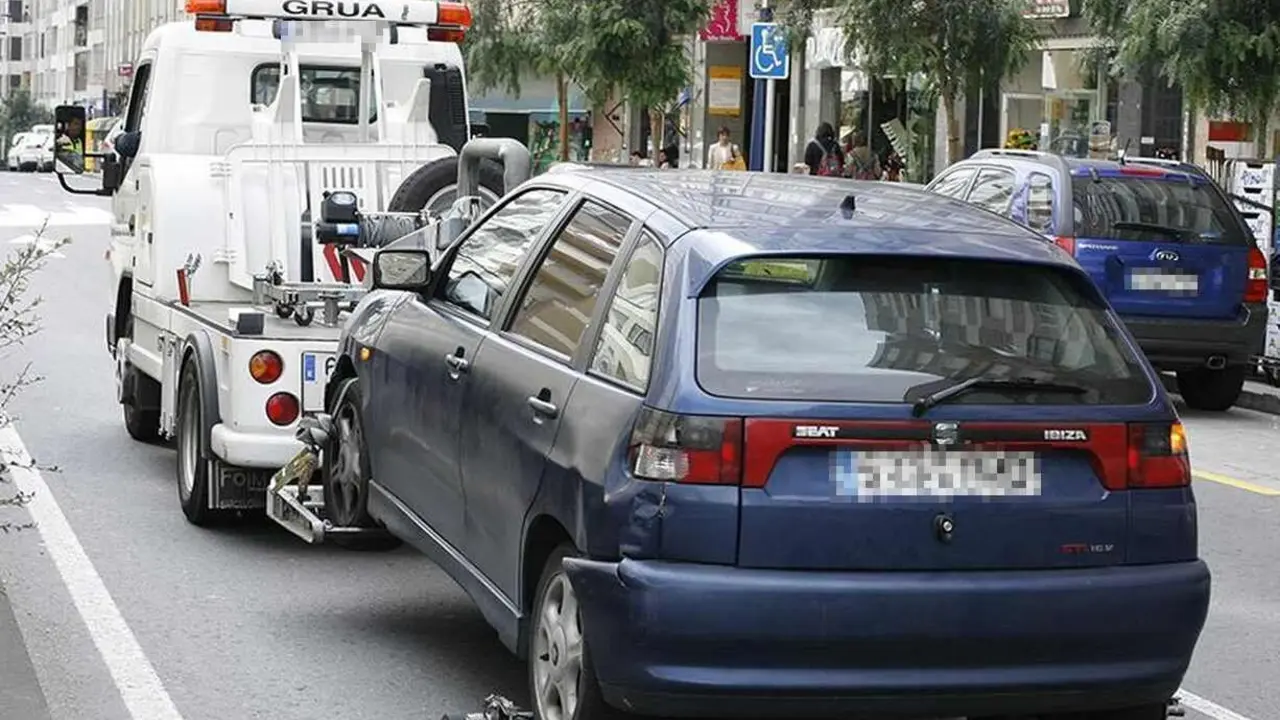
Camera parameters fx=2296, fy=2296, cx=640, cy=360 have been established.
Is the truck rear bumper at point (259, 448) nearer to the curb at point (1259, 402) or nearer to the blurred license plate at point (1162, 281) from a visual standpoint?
the blurred license plate at point (1162, 281)

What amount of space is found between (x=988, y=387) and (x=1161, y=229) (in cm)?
1106

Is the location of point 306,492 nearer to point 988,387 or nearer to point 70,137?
point 988,387

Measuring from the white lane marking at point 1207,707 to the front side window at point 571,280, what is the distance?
8.02ft

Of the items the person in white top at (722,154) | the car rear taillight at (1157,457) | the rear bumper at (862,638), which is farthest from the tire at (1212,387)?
the person in white top at (722,154)

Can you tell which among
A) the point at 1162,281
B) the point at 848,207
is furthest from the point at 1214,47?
the point at 848,207

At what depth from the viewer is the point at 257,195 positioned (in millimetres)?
11406

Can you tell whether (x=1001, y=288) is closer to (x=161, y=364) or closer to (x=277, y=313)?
(x=277, y=313)

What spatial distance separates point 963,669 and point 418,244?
180 inches

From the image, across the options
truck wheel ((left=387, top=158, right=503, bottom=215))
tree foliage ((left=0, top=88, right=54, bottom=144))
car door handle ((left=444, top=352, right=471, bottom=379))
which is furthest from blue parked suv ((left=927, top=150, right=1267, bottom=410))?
tree foliage ((left=0, top=88, right=54, bottom=144))

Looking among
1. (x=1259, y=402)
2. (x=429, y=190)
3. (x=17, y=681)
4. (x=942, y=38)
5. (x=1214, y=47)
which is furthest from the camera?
(x=942, y=38)

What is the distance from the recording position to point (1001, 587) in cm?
571

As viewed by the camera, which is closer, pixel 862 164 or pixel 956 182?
pixel 956 182

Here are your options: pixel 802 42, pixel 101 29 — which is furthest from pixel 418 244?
pixel 101 29

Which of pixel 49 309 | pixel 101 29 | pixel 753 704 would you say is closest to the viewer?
pixel 753 704
